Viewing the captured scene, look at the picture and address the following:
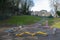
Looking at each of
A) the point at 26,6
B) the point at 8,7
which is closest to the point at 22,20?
the point at 26,6

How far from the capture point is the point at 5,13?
3543 millimetres

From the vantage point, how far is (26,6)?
3490 millimetres

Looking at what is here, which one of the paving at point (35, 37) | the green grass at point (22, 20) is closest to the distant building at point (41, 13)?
the green grass at point (22, 20)

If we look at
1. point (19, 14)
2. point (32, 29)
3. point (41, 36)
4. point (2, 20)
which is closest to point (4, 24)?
point (2, 20)

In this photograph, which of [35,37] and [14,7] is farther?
[14,7]

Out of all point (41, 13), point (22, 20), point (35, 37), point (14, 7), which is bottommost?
point (35, 37)

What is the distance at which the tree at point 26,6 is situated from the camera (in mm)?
3482

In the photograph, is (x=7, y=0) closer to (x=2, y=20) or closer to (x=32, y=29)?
(x=2, y=20)

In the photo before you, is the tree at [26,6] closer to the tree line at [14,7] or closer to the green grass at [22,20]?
the tree line at [14,7]

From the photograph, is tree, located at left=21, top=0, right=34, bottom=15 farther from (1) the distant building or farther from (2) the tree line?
(1) the distant building

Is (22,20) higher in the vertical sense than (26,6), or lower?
lower

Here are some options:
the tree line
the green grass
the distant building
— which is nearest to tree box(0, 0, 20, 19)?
the tree line

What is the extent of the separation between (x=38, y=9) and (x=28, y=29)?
46 cm

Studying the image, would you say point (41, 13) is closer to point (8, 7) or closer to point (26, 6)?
point (26, 6)
